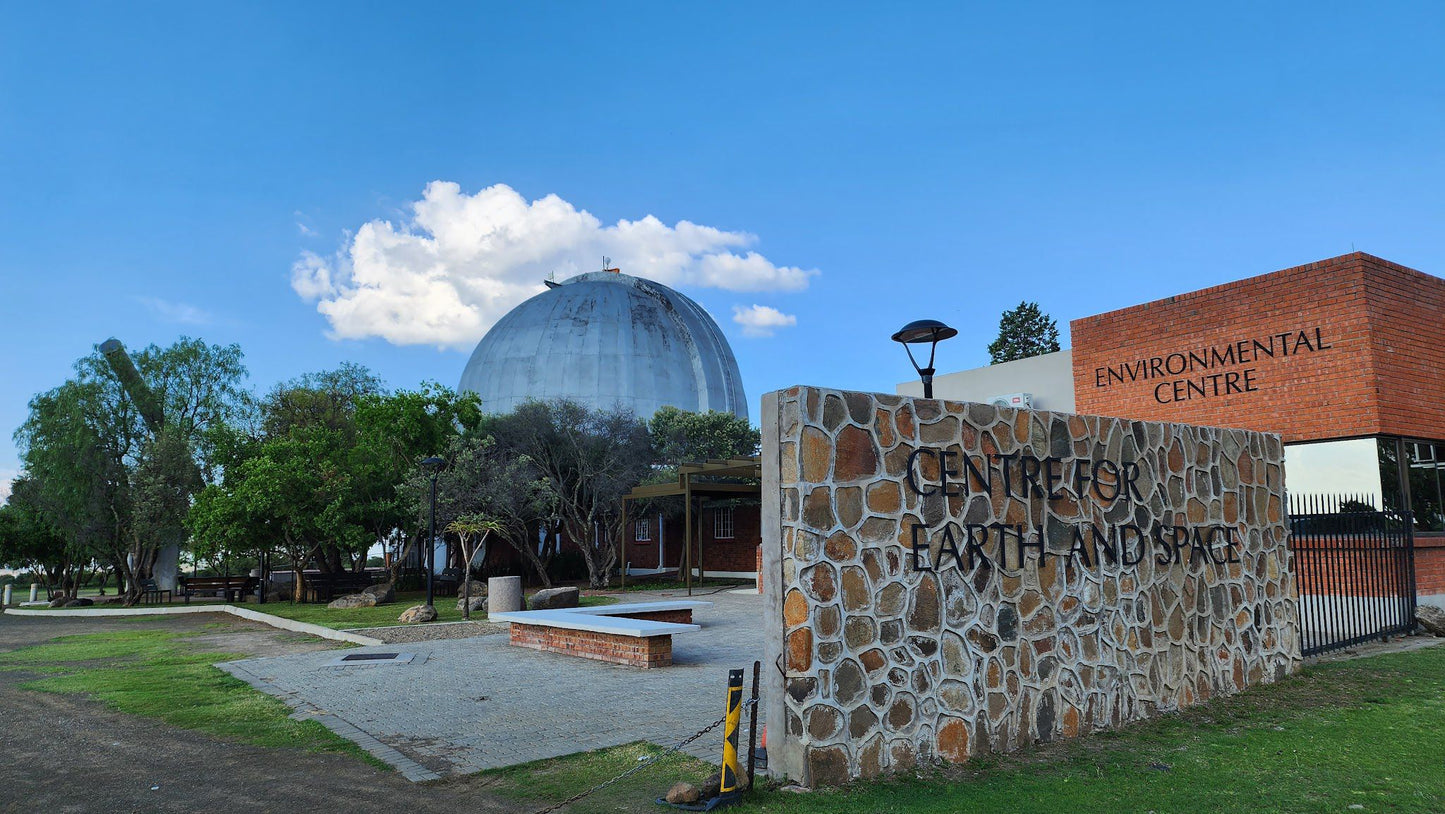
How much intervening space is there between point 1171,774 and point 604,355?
127 feet

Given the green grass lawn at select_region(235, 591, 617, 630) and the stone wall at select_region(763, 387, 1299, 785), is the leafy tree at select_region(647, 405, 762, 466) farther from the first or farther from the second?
the stone wall at select_region(763, 387, 1299, 785)

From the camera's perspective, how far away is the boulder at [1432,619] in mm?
12883

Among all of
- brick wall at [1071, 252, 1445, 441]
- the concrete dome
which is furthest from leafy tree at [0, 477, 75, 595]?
brick wall at [1071, 252, 1445, 441]

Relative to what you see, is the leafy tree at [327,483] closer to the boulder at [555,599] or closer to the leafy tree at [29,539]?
the leafy tree at [29,539]

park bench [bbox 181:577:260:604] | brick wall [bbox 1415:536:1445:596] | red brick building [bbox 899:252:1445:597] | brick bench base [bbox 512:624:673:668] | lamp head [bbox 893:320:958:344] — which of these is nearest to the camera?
lamp head [bbox 893:320:958:344]

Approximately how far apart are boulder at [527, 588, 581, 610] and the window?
15446 mm

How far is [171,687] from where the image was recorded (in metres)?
10.3

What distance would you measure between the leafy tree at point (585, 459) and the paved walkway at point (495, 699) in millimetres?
16033

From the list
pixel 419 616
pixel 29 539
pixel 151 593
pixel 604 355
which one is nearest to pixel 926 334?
pixel 419 616

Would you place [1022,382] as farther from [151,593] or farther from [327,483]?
[151,593]

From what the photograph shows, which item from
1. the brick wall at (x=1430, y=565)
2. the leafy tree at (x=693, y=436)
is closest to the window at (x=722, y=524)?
the leafy tree at (x=693, y=436)

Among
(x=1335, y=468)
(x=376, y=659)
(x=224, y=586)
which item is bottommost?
(x=224, y=586)

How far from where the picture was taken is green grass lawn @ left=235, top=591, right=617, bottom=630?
18.2 metres

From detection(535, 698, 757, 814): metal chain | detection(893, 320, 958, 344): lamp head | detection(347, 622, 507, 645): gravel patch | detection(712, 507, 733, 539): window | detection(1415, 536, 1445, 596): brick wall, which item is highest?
detection(893, 320, 958, 344): lamp head
